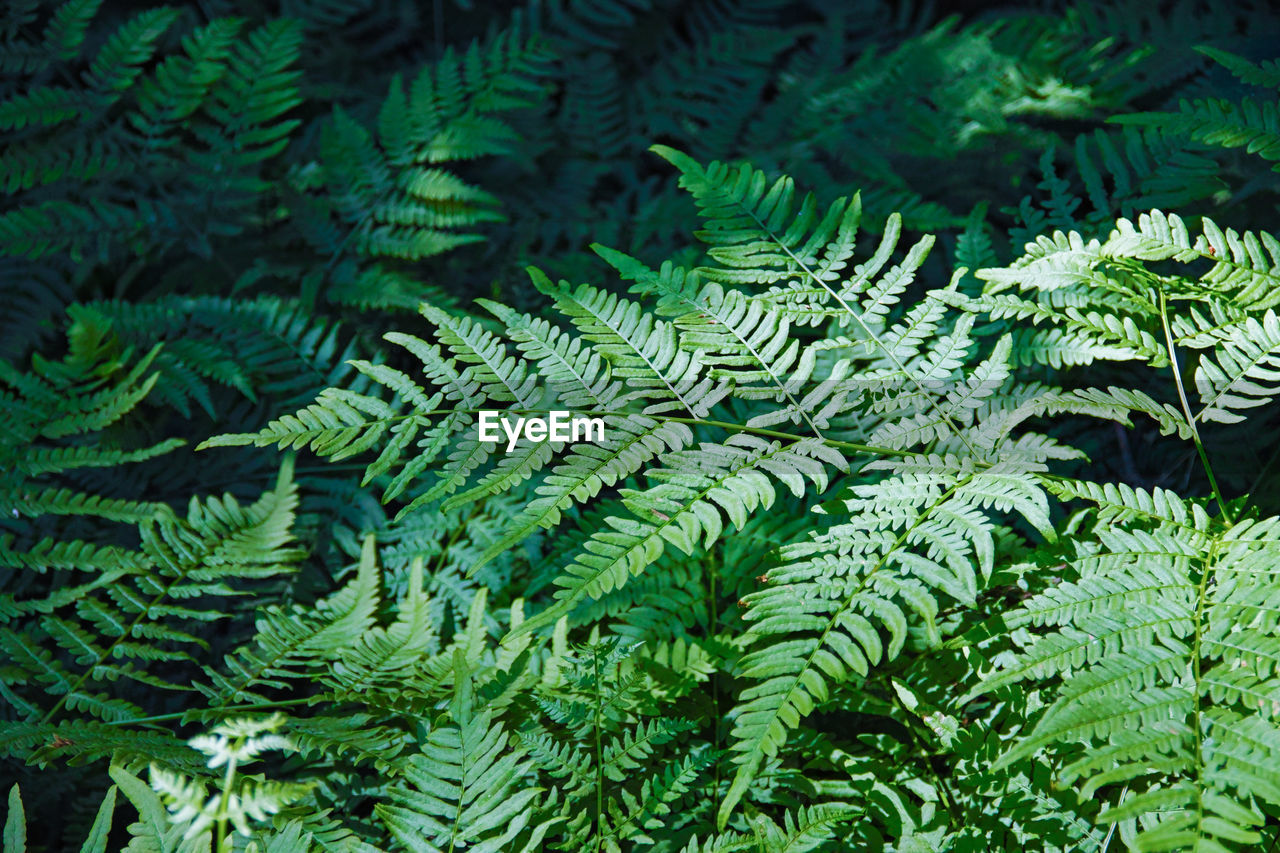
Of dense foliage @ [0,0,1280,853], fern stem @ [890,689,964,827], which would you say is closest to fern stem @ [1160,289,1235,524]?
dense foliage @ [0,0,1280,853]

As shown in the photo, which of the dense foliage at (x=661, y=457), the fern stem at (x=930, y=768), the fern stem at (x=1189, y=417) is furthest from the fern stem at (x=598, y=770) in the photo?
the fern stem at (x=1189, y=417)

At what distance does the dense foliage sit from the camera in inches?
52.5

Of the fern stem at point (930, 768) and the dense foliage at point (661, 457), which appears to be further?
the fern stem at point (930, 768)

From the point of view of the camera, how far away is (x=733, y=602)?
2004 millimetres

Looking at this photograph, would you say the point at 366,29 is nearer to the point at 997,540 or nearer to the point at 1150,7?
the point at 1150,7

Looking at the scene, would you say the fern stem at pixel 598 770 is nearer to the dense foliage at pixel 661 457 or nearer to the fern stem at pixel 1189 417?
the dense foliage at pixel 661 457

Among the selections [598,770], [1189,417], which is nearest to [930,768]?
[598,770]

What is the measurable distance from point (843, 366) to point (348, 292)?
1.61m

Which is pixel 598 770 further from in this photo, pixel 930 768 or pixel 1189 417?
pixel 1189 417

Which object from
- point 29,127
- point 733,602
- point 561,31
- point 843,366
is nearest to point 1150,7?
point 561,31

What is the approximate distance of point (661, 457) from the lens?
57.7 inches

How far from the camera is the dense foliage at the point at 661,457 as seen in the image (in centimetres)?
133

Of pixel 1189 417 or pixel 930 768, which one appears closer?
pixel 1189 417

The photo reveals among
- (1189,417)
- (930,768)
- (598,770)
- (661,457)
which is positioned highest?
(1189,417)
